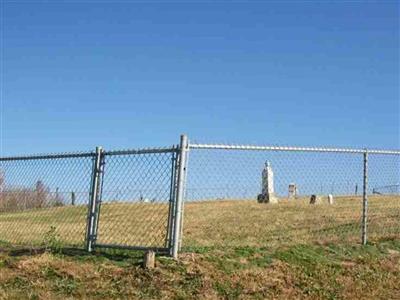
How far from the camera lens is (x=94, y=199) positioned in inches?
360

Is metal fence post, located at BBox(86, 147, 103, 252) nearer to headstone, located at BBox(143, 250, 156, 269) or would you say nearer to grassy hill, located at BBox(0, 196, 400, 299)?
grassy hill, located at BBox(0, 196, 400, 299)

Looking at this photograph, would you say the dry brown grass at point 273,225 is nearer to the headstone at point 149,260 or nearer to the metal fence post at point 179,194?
the metal fence post at point 179,194

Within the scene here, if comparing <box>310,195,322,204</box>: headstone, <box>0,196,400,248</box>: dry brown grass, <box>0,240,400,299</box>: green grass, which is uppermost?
<box>310,195,322,204</box>: headstone

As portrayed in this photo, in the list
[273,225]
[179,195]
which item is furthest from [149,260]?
[273,225]

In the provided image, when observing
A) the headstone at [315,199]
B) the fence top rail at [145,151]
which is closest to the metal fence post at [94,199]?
the fence top rail at [145,151]

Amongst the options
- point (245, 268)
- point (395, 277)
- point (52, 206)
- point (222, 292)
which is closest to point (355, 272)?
point (395, 277)

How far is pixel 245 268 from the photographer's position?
8.16 metres

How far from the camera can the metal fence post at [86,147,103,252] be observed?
9047mm

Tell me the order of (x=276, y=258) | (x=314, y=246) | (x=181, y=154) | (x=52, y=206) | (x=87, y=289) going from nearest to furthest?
(x=87, y=289) < (x=181, y=154) < (x=276, y=258) < (x=314, y=246) < (x=52, y=206)

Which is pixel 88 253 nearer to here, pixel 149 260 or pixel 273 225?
pixel 149 260

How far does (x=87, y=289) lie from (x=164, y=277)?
0.92 metres

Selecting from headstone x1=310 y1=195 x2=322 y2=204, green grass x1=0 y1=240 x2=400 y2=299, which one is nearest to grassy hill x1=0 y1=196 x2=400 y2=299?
green grass x1=0 y1=240 x2=400 y2=299

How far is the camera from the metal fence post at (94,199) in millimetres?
9047

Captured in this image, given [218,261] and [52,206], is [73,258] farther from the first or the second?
[52,206]
